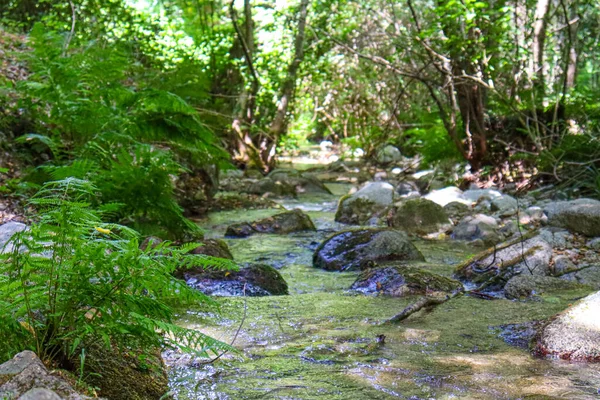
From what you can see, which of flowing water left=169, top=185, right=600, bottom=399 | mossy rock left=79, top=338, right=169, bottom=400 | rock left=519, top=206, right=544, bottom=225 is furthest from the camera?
rock left=519, top=206, right=544, bottom=225

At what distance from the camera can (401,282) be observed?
464 cm

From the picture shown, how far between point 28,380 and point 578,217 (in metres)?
5.75

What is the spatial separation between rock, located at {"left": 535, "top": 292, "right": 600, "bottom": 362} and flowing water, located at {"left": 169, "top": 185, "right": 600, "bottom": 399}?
0.11m

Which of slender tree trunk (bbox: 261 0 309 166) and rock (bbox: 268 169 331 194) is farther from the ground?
slender tree trunk (bbox: 261 0 309 166)

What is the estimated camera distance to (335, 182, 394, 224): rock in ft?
28.2

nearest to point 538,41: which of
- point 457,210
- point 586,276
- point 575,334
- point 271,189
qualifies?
point 457,210

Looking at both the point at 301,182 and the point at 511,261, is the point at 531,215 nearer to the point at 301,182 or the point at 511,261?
the point at 511,261

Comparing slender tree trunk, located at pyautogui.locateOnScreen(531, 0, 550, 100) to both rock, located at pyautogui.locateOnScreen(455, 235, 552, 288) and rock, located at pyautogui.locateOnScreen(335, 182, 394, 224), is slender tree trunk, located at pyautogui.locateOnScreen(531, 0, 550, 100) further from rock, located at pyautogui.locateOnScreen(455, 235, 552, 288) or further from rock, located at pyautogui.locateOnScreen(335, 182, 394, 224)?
rock, located at pyautogui.locateOnScreen(455, 235, 552, 288)

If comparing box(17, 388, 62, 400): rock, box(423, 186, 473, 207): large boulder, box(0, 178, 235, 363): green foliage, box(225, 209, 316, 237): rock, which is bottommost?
box(225, 209, 316, 237): rock

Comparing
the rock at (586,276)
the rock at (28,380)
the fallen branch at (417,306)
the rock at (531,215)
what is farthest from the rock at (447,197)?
the rock at (28,380)

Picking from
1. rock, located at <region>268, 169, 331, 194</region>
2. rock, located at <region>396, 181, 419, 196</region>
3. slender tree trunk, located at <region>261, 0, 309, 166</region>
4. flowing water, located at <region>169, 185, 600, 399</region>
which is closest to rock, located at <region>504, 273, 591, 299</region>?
flowing water, located at <region>169, 185, 600, 399</region>

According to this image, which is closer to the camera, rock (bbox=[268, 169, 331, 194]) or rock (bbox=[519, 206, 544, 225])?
rock (bbox=[519, 206, 544, 225])

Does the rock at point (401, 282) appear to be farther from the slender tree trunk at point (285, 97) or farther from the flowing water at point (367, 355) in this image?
the slender tree trunk at point (285, 97)

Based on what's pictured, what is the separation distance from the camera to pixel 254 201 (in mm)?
9766
